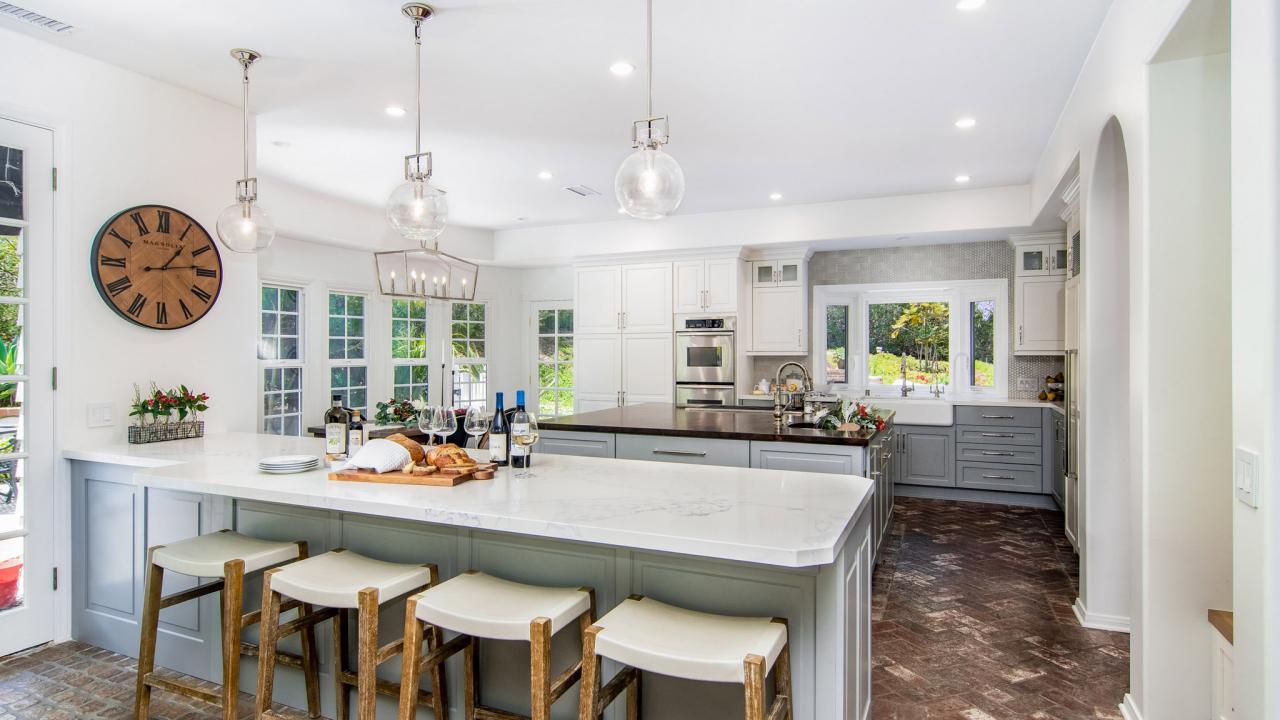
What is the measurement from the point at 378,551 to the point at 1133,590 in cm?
273

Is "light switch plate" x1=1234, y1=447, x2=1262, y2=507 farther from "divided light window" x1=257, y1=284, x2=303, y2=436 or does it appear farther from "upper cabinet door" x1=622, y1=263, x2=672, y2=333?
"divided light window" x1=257, y1=284, x2=303, y2=436

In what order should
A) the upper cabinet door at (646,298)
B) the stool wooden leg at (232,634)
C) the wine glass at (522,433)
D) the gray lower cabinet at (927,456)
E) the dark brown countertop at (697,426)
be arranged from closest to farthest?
the stool wooden leg at (232,634) < the wine glass at (522,433) < the dark brown countertop at (697,426) < the gray lower cabinet at (927,456) < the upper cabinet door at (646,298)

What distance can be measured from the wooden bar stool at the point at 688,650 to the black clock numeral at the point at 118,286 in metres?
3.01

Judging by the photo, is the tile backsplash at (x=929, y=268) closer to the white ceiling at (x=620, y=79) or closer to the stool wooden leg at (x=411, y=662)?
the white ceiling at (x=620, y=79)

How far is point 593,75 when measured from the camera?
3463mm

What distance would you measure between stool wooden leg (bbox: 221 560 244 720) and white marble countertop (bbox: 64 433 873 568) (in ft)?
0.79

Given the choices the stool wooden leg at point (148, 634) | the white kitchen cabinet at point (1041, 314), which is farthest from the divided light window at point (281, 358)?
the white kitchen cabinet at point (1041, 314)

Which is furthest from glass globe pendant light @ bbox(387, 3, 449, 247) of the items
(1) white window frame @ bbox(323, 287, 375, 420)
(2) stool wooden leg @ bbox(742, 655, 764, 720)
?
(1) white window frame @ bbox(323, 287, 375, 420)

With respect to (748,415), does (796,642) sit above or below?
below

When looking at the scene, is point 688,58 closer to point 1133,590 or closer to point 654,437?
point 654,437

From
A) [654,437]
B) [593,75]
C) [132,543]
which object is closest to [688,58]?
[593,75]

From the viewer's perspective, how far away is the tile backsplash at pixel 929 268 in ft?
20.8

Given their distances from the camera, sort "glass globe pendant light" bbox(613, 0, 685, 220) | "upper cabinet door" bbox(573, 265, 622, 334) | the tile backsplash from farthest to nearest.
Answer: "upper cabinet door" bbox(573, 265, 622, 334) < the tile backsplash < "glass globe pendant light" bbox(613, 0, 685, 220)

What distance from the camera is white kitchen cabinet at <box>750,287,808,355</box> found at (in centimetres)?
673
